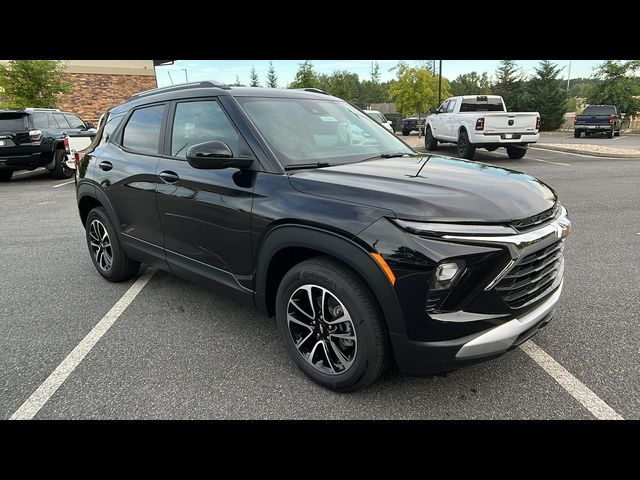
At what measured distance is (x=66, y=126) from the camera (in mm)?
13102

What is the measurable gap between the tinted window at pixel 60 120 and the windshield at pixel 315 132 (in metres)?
12.2

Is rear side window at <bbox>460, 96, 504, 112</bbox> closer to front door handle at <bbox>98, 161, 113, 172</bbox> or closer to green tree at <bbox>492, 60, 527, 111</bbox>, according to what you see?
front door handle at <bbox>98, 161, 113, 172</bbox>

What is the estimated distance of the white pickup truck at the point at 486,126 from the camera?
42.0 feet

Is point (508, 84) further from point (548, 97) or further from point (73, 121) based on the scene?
point (73, 121)

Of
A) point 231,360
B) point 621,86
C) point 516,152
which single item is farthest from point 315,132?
point 621,86

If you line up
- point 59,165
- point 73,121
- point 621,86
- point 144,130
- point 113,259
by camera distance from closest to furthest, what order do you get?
1. point 144,130
2. point 113,259
3. point 59,165
4. point 73,121
5. point 621,86

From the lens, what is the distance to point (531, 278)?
2.35 metres

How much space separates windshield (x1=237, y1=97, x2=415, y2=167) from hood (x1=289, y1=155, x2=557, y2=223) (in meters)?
0.21

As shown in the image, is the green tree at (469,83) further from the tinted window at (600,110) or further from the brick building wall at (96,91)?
the brick building wall at (96,91)

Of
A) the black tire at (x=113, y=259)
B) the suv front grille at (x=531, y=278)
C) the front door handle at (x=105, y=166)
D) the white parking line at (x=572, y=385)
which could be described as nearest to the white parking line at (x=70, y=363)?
the black tire at (x=113, y=259)

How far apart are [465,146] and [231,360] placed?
12462 mm

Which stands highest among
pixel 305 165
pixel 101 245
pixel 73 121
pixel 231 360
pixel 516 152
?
pixel 73 121

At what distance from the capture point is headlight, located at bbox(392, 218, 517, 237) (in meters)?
2.11

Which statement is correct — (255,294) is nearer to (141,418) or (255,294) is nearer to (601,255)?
(141,418)
